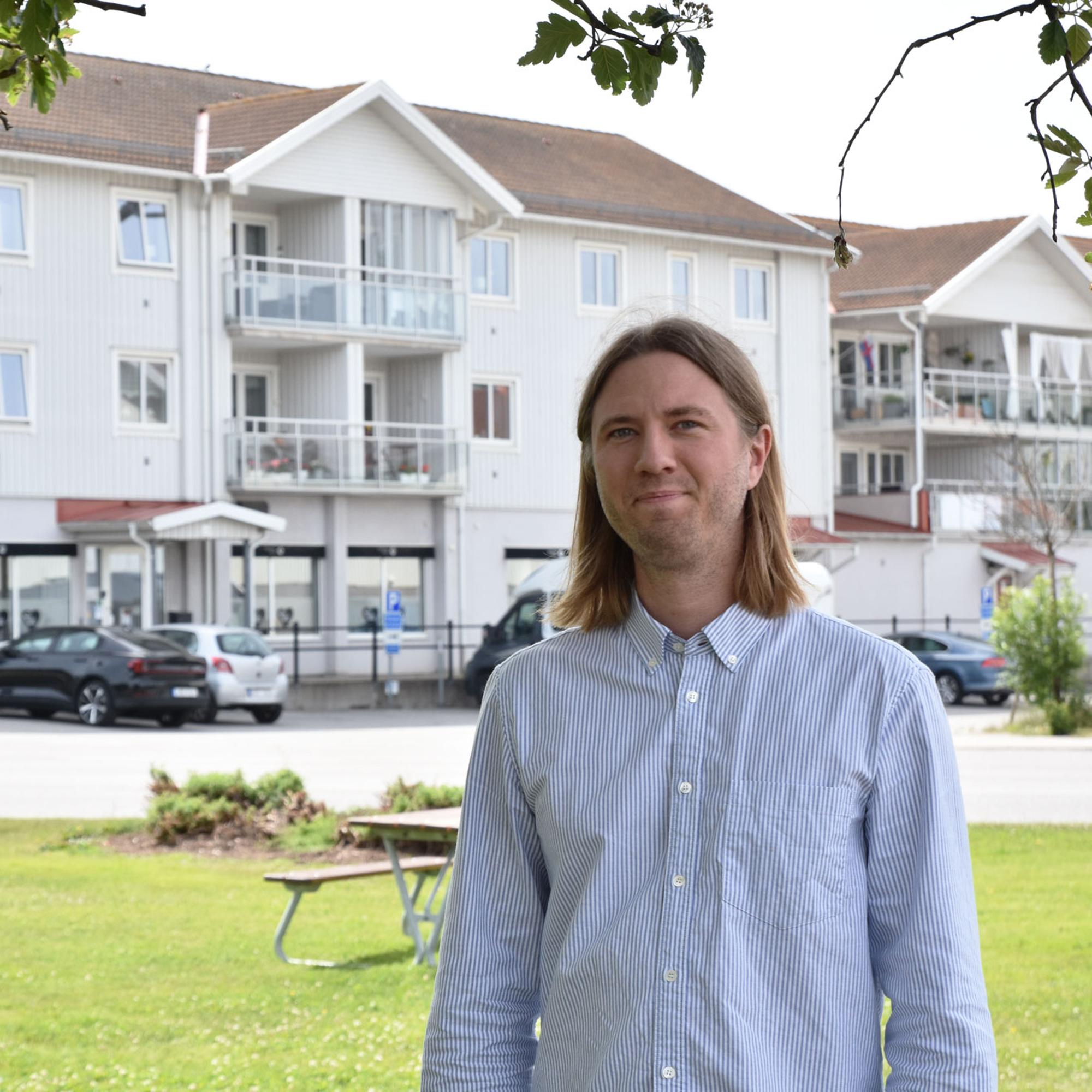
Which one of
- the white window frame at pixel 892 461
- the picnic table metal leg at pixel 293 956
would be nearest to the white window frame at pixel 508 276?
the white window frame at pixel 892 461

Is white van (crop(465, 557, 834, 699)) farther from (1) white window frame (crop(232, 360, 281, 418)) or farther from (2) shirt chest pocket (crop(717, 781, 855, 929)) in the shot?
(2) shirt chest pocket (crop(717, 781, 855, 929))

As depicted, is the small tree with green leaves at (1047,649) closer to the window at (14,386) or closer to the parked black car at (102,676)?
the parked black car at (102,676)

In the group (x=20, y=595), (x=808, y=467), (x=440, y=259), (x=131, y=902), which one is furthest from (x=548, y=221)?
(x=131, y=902)

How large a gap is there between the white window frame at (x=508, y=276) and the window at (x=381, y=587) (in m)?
5.89

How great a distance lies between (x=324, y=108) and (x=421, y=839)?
30250mm

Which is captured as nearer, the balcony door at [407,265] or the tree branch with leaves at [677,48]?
the tree branch with leaves at [677,48]

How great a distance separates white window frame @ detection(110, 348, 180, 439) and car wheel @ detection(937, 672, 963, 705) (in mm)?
15721

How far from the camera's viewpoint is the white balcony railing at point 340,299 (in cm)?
3781

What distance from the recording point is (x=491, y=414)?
42.1 m

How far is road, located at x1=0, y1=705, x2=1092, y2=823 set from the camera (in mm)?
18266

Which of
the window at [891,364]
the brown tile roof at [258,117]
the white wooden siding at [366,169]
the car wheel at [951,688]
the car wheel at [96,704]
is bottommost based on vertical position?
the car wheel at [951,688]

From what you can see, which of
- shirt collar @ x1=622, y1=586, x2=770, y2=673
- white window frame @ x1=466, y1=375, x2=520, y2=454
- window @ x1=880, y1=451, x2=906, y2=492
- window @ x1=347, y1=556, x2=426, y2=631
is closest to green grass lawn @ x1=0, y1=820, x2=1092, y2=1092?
shirt collar @ x1=622, y1=586, x2=770, y2=673

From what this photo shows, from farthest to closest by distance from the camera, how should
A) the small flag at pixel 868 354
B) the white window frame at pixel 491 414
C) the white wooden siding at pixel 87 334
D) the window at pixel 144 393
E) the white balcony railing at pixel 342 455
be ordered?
the small flag at pixel 868 354, the white window frame at pixel 491 414, the white balcony railing at pixel 342 455, the window at pixel 144 393, the white wooden siding at pixel 87 334

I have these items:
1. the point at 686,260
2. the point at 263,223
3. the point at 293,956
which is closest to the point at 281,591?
the point at 263,223
